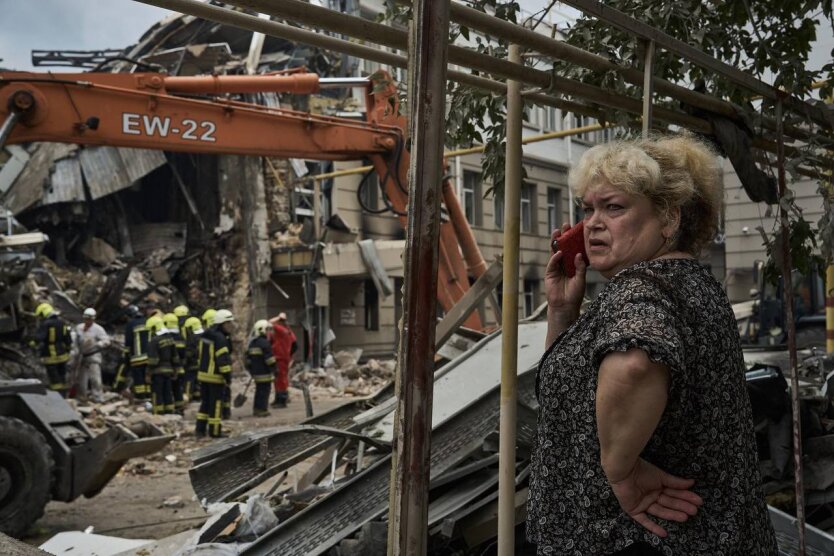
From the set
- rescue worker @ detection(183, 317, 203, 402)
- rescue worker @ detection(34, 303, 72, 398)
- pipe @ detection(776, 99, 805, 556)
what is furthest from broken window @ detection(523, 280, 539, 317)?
pipe @ detection(776, 99, 805, 556)

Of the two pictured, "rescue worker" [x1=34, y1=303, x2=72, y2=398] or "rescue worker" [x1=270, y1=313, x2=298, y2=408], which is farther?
"rescue worker" [x1=270, y1=313, x2=298, y2=408]

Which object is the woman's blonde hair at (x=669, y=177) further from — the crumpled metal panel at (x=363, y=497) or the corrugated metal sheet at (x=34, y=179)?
the corrugated metal sheet at (x=34, y=179)

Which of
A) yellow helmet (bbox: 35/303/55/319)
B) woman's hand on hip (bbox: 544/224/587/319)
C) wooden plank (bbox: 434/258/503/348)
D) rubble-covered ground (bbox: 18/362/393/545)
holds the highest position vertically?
woman's hand on hip (bbox: 544/224/587/319)

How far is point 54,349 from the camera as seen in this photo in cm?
1434

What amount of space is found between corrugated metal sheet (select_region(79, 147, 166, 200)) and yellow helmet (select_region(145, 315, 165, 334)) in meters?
8.58

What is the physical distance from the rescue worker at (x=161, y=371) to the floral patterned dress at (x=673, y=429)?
12.9 meters

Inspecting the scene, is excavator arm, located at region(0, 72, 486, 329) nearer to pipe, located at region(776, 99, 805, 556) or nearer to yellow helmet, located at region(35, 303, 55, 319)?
pipe, located at region(776, 99, 805, 556)

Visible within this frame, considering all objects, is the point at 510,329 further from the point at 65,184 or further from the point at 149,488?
the point at 65,184

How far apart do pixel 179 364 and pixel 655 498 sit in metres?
13.8

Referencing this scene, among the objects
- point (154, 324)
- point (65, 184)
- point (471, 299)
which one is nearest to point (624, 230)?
point (471, 299)

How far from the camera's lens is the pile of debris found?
18.1m

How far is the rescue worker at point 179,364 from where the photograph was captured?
47.6 feet

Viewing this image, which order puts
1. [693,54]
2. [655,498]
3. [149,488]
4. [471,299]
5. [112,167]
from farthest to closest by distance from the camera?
[112,167] < [149,488] < [471,299] < [693,54] < [655,498]

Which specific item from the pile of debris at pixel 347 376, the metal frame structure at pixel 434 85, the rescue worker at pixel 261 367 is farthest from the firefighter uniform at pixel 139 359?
the metal frame structure at pixel 434 85
